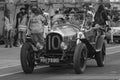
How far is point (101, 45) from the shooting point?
13023 millimetres

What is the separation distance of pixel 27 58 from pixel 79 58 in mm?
1634

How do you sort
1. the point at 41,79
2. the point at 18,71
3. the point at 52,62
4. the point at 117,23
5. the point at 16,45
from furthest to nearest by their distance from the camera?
the point at 117,23
the point at 16,45
the point at 18,71
the point at 52,62
the point at 41,79

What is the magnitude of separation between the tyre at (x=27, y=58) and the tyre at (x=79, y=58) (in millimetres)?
1470

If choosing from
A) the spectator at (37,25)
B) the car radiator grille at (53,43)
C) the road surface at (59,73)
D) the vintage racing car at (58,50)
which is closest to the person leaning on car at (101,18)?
the vintage racing car at (58,50)

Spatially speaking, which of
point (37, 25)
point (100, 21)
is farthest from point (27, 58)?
point (100, 21)

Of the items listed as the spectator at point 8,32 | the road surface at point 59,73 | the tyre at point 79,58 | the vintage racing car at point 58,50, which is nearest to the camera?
the road surface at point 59,73

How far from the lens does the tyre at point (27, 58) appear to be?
11302mm

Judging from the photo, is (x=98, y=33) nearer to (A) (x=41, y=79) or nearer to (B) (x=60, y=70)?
(B) (x=60, y=70)

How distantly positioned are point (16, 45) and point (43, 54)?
33.0 ft

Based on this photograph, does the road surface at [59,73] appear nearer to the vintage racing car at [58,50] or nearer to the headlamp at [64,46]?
the vintage racing car at [58,50]

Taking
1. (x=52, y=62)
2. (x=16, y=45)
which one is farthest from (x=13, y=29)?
(x=52, y=62)

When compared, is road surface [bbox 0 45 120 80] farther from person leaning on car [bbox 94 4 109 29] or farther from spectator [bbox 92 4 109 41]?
person leaning on car [bbox 94 4 109 29]

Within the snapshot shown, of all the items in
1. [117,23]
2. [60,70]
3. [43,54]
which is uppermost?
[43,54]

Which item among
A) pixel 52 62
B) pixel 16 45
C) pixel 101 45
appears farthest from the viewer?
pixel 16 45
